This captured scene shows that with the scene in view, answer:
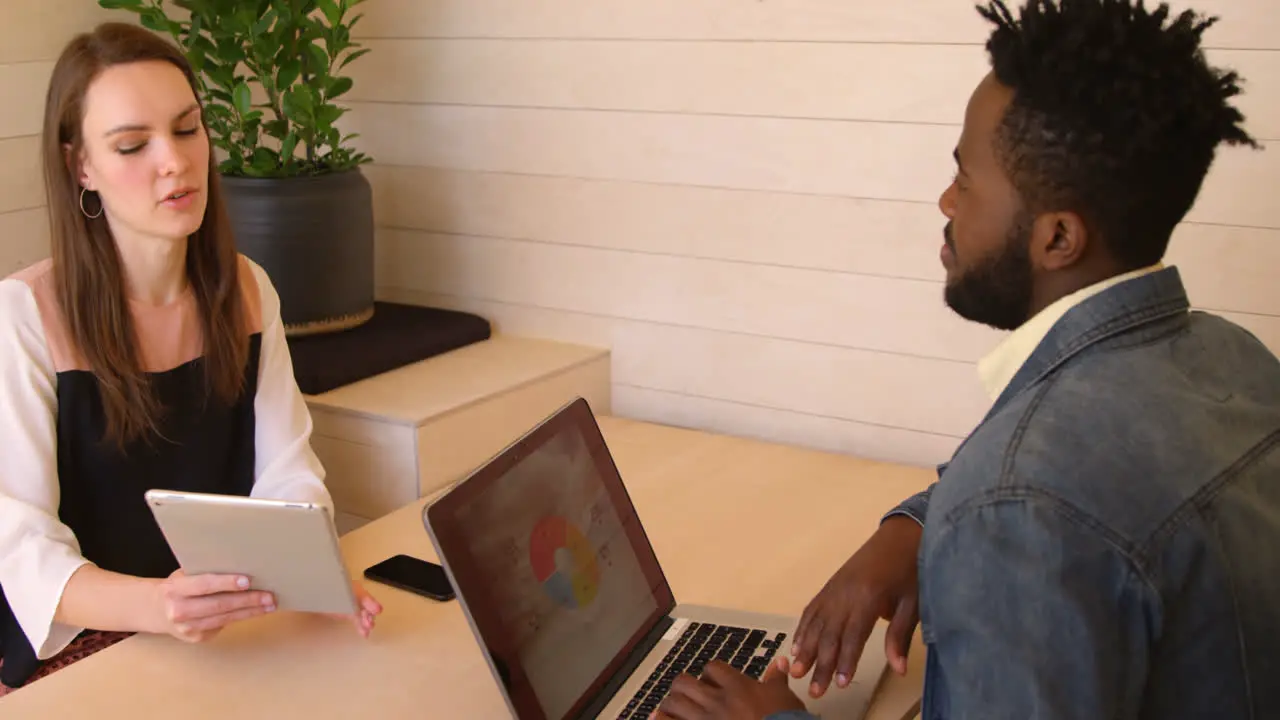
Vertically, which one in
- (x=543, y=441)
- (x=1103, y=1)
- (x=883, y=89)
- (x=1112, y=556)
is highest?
(x=1103, y=1)

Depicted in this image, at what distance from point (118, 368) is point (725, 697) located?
32.5 inches

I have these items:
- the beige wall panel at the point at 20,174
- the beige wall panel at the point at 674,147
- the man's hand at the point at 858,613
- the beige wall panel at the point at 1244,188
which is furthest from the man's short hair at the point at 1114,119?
the beige wall panel at the point at 20,174

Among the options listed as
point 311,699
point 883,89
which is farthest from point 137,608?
point 883,89

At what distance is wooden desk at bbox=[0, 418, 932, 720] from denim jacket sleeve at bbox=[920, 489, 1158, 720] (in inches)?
15.8

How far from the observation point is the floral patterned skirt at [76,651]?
1.50 meters

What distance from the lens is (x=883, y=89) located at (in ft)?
6.27

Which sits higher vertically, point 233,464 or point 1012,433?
point 1012,433

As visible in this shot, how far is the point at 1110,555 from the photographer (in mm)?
816

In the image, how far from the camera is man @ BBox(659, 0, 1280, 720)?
82 centimetres

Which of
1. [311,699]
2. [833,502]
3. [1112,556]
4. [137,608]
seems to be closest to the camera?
[1112,556]

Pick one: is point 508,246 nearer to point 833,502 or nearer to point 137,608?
point 833,502

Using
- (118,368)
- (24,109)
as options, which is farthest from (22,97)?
(118,368)

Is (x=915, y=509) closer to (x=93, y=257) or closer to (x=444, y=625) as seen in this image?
(x=444, y=625)

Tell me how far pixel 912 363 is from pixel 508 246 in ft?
2.54
